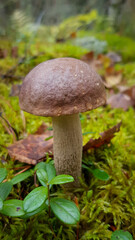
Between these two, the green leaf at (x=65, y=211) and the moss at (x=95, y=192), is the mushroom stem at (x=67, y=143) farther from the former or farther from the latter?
the green leaf at (x=65, y=211)

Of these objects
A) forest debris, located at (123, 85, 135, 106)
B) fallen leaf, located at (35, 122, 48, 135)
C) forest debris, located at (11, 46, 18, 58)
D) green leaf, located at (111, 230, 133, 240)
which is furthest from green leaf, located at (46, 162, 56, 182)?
forest debris, located at (11, 46, 18, 58)

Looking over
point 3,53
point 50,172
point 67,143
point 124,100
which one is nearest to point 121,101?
point 124,100

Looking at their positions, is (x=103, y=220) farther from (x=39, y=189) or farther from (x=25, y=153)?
(x=25, y=153)

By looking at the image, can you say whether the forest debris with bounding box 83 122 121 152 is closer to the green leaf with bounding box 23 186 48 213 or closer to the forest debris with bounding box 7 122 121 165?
the forest debris with bounding box 7 122 121 165

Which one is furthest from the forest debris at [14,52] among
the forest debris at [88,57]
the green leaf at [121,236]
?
the green leaf at [121,236]

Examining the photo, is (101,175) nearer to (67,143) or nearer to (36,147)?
(67,143)
